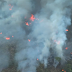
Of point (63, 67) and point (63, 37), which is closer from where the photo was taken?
point (63, 67)

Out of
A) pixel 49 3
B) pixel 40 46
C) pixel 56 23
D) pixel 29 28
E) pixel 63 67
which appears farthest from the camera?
pixel 29 28

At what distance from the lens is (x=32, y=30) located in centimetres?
1488

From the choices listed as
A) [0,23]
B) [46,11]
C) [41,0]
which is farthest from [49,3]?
[0,23]

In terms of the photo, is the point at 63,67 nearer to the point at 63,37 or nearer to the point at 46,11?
the point at 63,37

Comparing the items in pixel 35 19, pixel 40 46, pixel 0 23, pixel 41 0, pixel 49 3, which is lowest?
pixel 40 46

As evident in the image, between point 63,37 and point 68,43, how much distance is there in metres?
2.43

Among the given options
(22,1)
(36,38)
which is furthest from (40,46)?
(22,1)

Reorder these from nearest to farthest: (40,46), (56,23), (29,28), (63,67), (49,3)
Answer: (63,67) < (40,46) < (56,23) < (49,3) < (29,28)

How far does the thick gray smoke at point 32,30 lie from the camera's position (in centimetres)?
1165

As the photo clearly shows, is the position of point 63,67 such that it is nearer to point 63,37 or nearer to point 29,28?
point 63,37

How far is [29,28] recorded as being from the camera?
611 inches

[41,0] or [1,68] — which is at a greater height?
[41,0]

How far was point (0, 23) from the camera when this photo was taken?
13.1 metres

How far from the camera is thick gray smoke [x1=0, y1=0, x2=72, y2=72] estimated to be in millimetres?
11648
